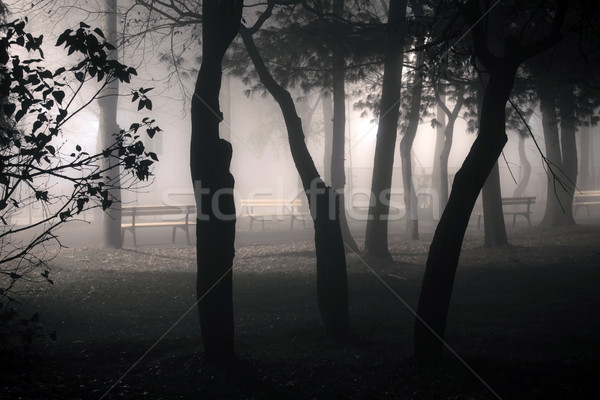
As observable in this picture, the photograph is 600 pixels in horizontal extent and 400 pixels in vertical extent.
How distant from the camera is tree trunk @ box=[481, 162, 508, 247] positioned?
12.0 m

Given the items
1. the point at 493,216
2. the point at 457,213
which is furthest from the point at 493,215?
the point at 457,213

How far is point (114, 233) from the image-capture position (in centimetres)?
1253

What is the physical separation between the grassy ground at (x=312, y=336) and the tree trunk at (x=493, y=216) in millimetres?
1508

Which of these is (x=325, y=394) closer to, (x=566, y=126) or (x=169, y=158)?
(x=566, y=126)

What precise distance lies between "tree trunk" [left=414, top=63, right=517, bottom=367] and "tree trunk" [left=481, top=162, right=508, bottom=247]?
8026mm

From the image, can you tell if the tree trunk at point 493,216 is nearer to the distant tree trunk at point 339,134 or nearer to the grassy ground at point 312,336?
the grassy ground at point 312,336

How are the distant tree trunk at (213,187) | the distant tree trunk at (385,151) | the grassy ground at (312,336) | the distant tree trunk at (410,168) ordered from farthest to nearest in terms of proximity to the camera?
the distant tree trunk at (410,168) < the distant tree trunk at (385,151) < the distant tree trunk at (213,187) < the grassy ground at (312,336)

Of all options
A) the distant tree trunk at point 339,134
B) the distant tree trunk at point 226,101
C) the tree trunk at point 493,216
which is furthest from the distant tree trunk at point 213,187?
the distant tree trunk at point 226,101

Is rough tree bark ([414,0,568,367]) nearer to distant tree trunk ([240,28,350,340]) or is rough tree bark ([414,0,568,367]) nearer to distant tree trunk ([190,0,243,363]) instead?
distant tree trunk ([240,28,350,340])

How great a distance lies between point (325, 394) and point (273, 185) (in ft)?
101

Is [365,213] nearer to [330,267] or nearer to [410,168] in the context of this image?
[410,168]

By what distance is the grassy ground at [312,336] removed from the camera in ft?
14.2

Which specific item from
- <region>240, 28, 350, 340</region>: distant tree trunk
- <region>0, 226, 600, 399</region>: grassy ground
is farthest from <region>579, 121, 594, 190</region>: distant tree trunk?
<region>240, 28, 350, 340</region>: distant tree trunk

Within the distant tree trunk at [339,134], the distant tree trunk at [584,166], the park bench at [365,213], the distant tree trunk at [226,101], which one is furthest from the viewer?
the distant tree trunk at [584,166]
